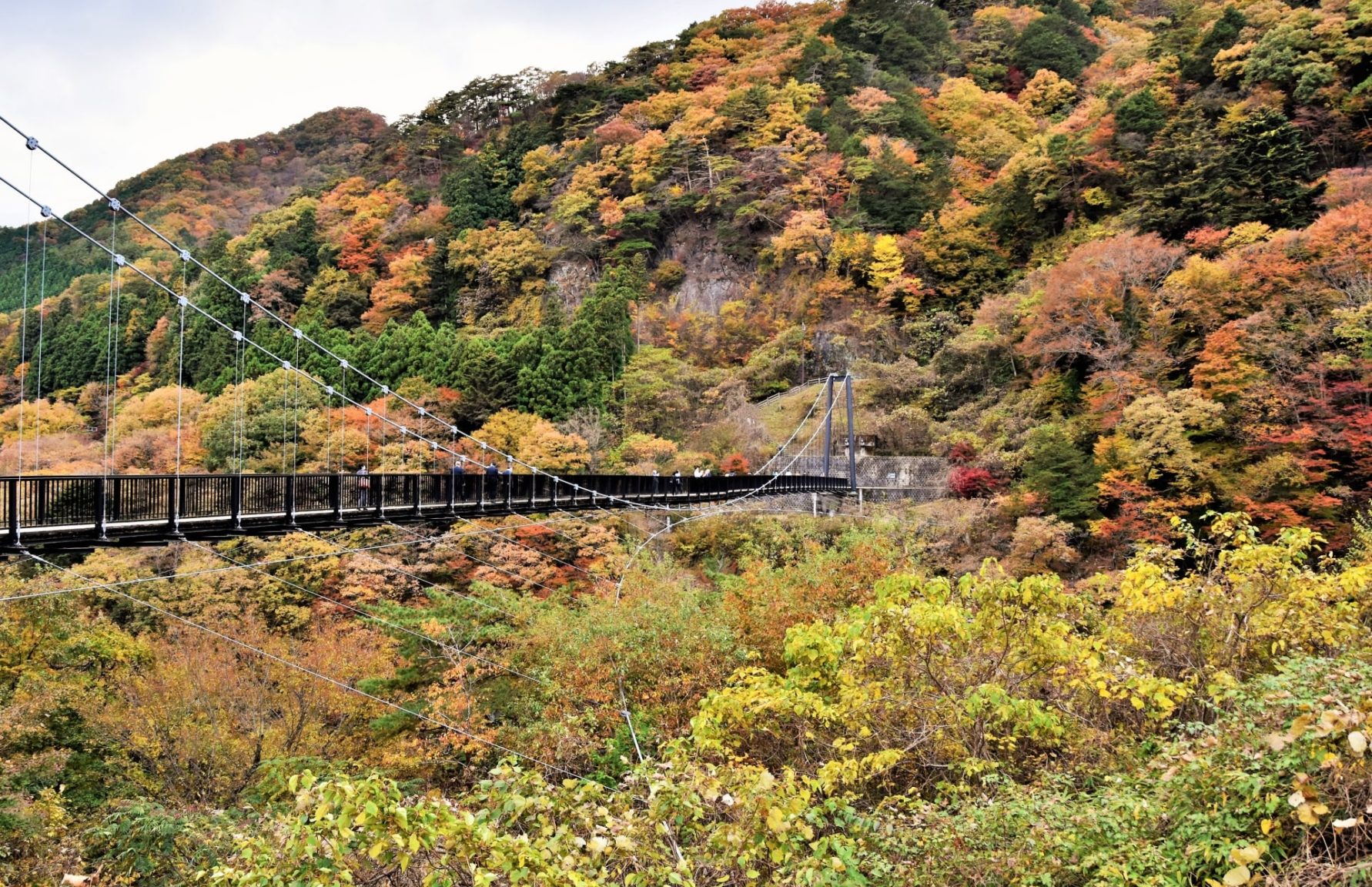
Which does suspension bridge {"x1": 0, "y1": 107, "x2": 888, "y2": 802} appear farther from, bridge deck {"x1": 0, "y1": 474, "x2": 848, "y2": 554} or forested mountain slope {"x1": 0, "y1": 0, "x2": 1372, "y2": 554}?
forested mountain slope {"x1": 0, "y1": 0, "x2": 1372, "y2": 554}

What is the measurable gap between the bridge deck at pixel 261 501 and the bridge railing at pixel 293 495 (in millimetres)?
20

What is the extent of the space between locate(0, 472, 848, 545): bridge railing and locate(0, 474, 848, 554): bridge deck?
2 centimetres

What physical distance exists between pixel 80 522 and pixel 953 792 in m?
8.27

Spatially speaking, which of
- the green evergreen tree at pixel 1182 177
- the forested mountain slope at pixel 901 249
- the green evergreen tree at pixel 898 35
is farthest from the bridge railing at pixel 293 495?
the green evergreen tree at pixel 898 35

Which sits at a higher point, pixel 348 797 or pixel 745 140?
pixel 745 140

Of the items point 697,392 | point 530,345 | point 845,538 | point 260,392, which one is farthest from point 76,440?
point 845,538

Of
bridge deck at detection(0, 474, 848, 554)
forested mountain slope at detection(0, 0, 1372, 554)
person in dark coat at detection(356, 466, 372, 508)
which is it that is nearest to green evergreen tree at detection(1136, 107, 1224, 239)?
forested mountain slope at detection(0, 0, 1372, 554)

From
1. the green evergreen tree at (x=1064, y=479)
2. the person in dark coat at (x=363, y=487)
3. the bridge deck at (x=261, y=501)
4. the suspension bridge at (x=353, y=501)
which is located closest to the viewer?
the bridge deck at (x=261, y=501)

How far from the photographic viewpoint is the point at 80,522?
8000 millimetres

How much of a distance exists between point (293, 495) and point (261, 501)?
0.76 metres

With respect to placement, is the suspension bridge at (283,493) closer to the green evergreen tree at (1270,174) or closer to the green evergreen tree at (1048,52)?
the green evergreen tree at (1270,174)

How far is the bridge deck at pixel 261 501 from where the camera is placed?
7.66 meters

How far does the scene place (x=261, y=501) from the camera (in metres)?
10.6

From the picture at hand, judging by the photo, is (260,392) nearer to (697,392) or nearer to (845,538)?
(697,392)
